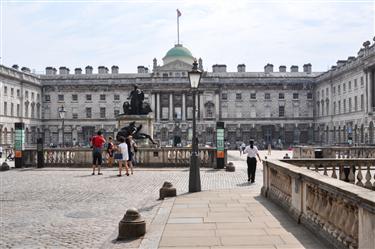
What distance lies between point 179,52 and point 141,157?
2594 inches

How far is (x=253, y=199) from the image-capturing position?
12898 mm

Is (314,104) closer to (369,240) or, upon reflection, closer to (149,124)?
(149,124)

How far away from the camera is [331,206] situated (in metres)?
7.32

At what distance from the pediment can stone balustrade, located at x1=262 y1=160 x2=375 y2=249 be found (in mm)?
79210

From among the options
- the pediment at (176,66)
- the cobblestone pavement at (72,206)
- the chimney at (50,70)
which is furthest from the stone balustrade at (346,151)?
the chimney at (50,70)

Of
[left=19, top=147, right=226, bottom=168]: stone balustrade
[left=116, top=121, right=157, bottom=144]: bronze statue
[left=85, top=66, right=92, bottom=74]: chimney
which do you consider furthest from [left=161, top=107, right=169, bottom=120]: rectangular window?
[left=19, top=147, right=226, bottom=168]: stone balustrade

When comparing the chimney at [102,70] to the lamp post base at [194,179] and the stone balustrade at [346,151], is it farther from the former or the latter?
the lamp post base at [194,179]

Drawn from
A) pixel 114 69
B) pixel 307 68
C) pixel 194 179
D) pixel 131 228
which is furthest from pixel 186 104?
pixel 131 228

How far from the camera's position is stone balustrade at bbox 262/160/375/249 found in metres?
5.70

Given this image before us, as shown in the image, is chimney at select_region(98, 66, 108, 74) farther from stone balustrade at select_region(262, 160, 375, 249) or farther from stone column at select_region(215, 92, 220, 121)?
stone balustrade at select_region(262, 160, 375, 249)

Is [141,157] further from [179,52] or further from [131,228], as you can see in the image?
[179,52]

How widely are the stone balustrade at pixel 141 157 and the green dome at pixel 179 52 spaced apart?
6523cm

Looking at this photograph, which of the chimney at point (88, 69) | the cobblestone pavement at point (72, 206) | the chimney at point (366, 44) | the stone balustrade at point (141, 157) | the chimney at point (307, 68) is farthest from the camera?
the chimney at point (88, 69)

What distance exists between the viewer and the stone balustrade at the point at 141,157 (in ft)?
92.5
